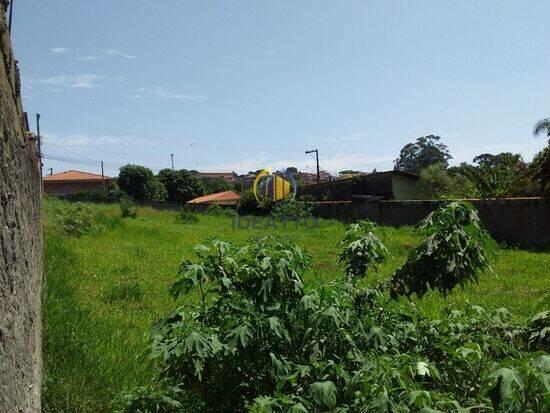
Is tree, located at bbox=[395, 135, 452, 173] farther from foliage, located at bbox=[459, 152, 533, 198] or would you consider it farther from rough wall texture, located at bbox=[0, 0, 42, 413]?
rough wall texture, located at bbox=[0, 0, 42, 413]

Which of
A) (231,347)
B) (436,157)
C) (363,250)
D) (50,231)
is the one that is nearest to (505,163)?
(50,231)

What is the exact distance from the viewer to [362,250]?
3207 mm

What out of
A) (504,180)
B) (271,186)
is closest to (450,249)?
(504,180)

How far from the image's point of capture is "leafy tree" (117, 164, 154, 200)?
141 feet

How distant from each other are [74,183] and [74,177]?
1.15 meters

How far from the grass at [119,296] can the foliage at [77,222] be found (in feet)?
0.68

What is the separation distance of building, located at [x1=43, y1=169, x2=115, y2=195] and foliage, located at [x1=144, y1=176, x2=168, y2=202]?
42.2ft

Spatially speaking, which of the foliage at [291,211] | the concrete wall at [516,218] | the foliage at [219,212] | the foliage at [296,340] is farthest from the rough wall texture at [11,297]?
the foliage at [219,212]

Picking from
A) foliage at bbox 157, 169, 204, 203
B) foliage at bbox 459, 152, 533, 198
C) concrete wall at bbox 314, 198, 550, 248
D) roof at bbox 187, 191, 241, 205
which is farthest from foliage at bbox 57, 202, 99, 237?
foliage at bbox 157, 169, 204, 203

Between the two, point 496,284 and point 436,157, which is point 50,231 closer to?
point 496,284

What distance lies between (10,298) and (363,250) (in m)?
2.06

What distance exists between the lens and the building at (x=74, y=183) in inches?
2201

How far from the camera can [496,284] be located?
7.15 m

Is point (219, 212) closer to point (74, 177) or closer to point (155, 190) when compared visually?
point (155, 190)
